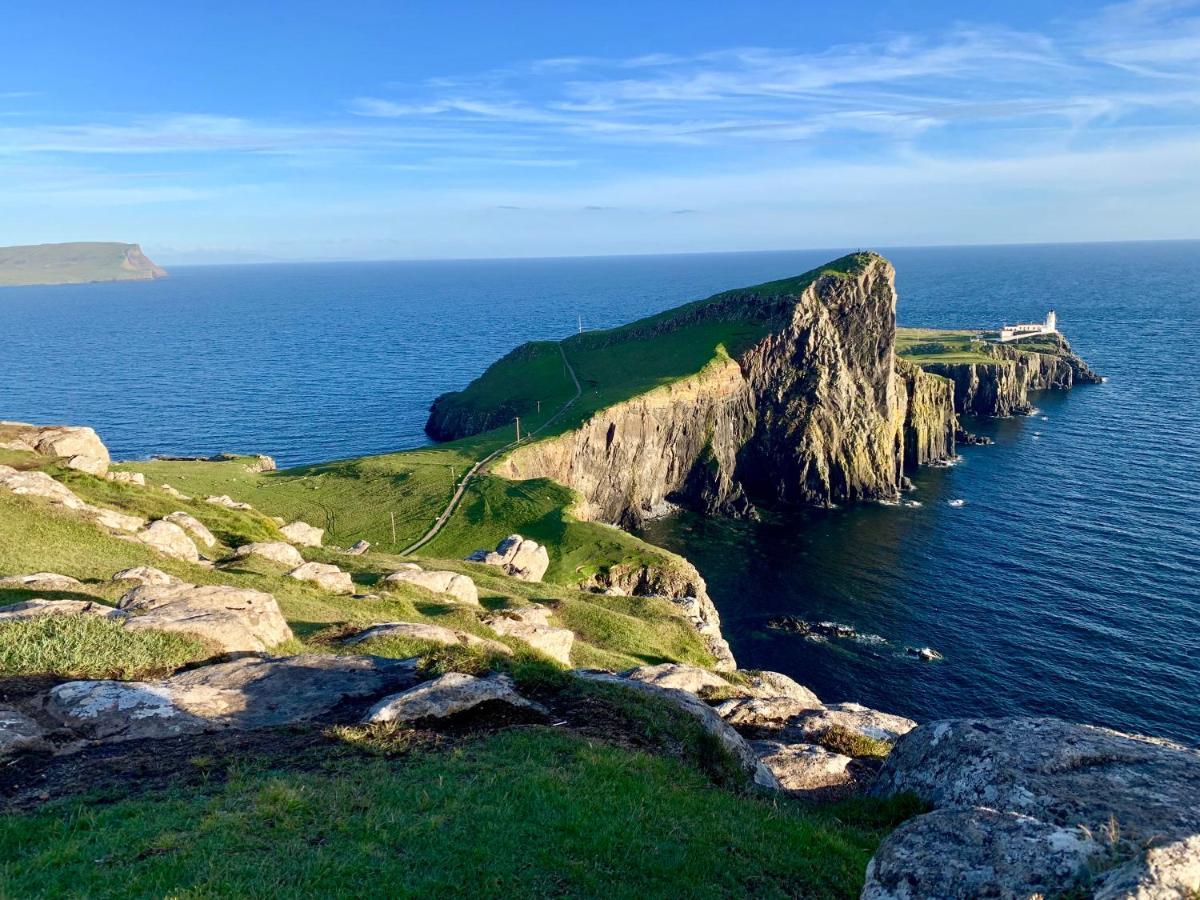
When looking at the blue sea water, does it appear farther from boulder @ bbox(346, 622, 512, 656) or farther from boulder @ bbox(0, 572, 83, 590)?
boulder @ bbox(0, 572, 83, 590)

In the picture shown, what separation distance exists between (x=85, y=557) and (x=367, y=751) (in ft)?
82.8

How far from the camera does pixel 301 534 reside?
56000 millimetres

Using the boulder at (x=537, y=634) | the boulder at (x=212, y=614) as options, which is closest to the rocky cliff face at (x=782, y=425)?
the boulder at (x=537, y=634)

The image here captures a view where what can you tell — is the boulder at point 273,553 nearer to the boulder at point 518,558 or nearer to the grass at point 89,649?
the grass at point 89,649

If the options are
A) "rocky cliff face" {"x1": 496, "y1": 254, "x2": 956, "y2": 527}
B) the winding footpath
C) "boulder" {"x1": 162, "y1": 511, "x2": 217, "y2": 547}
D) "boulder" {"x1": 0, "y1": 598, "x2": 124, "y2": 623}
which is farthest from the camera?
"rocky cliff face" {"x1": 496, "y1": 254, "x2": 956, "y2": 527}

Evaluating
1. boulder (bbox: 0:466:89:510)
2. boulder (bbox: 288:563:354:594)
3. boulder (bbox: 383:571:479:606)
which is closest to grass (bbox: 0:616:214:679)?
boulder (bbox: 288:563:354:594)

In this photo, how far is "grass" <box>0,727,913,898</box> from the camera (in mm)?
12586

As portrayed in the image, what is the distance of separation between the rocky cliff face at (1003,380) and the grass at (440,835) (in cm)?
16466

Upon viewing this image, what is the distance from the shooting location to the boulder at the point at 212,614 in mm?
23781

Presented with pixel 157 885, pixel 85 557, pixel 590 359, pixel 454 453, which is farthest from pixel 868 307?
pixel 157 885

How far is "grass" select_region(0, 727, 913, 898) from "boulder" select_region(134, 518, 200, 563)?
84.9ft

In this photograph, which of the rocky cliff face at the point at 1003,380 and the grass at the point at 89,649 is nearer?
the grass at the point at 89,649

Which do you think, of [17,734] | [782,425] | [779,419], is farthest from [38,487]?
[779,419]

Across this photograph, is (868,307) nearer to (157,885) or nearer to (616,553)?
(616,553)
